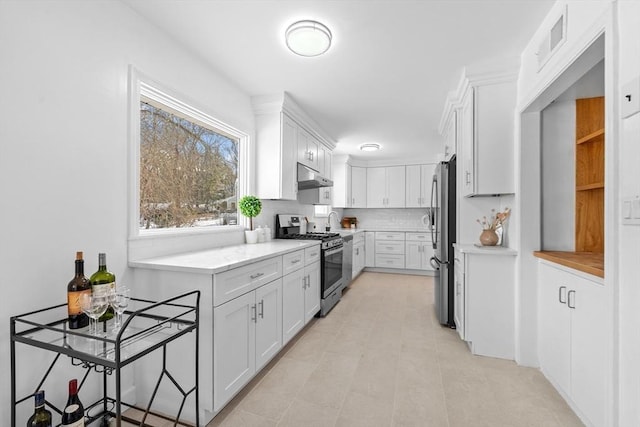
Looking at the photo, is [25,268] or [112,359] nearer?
[112,359]

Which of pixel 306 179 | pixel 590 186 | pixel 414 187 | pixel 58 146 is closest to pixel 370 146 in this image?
pixel 414 187

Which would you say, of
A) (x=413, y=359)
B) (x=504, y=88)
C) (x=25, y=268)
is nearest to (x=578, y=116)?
(x=504, y=88)

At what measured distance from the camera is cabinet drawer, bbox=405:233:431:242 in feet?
18.9

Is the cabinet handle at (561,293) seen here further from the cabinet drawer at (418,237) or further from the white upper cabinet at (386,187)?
the white upper cabinet at (386,187)

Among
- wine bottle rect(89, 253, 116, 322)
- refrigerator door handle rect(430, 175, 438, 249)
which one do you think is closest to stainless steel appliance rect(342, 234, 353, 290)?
refrigerator door handle rect(430, 175, 438, 249)

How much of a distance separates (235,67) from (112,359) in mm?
2286

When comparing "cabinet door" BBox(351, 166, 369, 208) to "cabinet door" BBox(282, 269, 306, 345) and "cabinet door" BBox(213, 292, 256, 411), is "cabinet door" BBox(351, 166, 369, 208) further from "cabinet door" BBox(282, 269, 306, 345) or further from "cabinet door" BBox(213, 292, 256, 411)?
"cabinet door" BBox(213, 292, 256, 411)

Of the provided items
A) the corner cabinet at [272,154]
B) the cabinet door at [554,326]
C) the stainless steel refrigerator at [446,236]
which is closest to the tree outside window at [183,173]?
Answer: the corner cabinet at [272,154]

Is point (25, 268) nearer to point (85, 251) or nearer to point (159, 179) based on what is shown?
point (85, 251)

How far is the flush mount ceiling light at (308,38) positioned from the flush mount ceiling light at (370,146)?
312 centimetres

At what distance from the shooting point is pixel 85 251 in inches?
62.2

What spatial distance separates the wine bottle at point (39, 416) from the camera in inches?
44.7

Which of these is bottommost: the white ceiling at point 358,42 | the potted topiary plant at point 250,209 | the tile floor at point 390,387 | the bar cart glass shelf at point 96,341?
the tile floor at point 390,387

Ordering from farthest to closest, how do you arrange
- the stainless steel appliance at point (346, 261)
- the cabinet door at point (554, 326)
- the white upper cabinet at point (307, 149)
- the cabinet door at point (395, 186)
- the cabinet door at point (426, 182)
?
the cabinet door at point (395, 186) < the cabinet door at point (426, 182) < the stainless steel appliance at point (346, 261) < the white upper cabinet at point (307, 149) < the cabinet door at point (554, 326)
